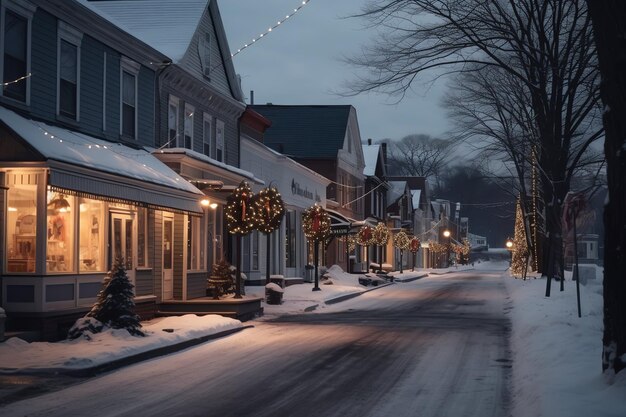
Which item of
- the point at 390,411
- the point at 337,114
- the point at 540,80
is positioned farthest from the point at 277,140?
the point at 390,411

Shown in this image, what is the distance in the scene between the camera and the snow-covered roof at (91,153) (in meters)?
15.4

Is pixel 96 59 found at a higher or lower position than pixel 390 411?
higher

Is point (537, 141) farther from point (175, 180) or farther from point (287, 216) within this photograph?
point (175, 180)

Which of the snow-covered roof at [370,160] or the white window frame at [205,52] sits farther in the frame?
the snow-covered roof at [370,160]

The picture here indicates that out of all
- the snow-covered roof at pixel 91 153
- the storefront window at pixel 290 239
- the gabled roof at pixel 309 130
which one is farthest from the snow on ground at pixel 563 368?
the gabled roof at pixel 309 130

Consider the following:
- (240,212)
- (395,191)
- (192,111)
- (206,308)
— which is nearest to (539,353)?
(206,308)

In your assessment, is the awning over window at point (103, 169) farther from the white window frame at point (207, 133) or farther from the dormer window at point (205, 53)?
the white window frame at point (207, 133)

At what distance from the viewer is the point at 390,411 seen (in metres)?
9.84

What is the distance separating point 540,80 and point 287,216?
16.6 meters

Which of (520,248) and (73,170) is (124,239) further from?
(520,248)

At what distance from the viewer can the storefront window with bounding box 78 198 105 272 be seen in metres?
18.2

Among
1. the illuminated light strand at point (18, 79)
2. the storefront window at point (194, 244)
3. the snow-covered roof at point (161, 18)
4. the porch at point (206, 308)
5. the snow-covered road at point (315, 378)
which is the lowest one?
the snow-covered road at point (315, 378)

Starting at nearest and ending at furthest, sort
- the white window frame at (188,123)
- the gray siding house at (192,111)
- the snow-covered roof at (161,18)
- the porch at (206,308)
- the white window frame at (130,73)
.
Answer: the white window frame at (130,73) → the porch at (206,308) → the gray siding house at (192,111) → the snow-covered roof at (161,18) → the white window frame at (188,123)

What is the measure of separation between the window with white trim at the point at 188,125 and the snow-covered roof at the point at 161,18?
2.02 meters
